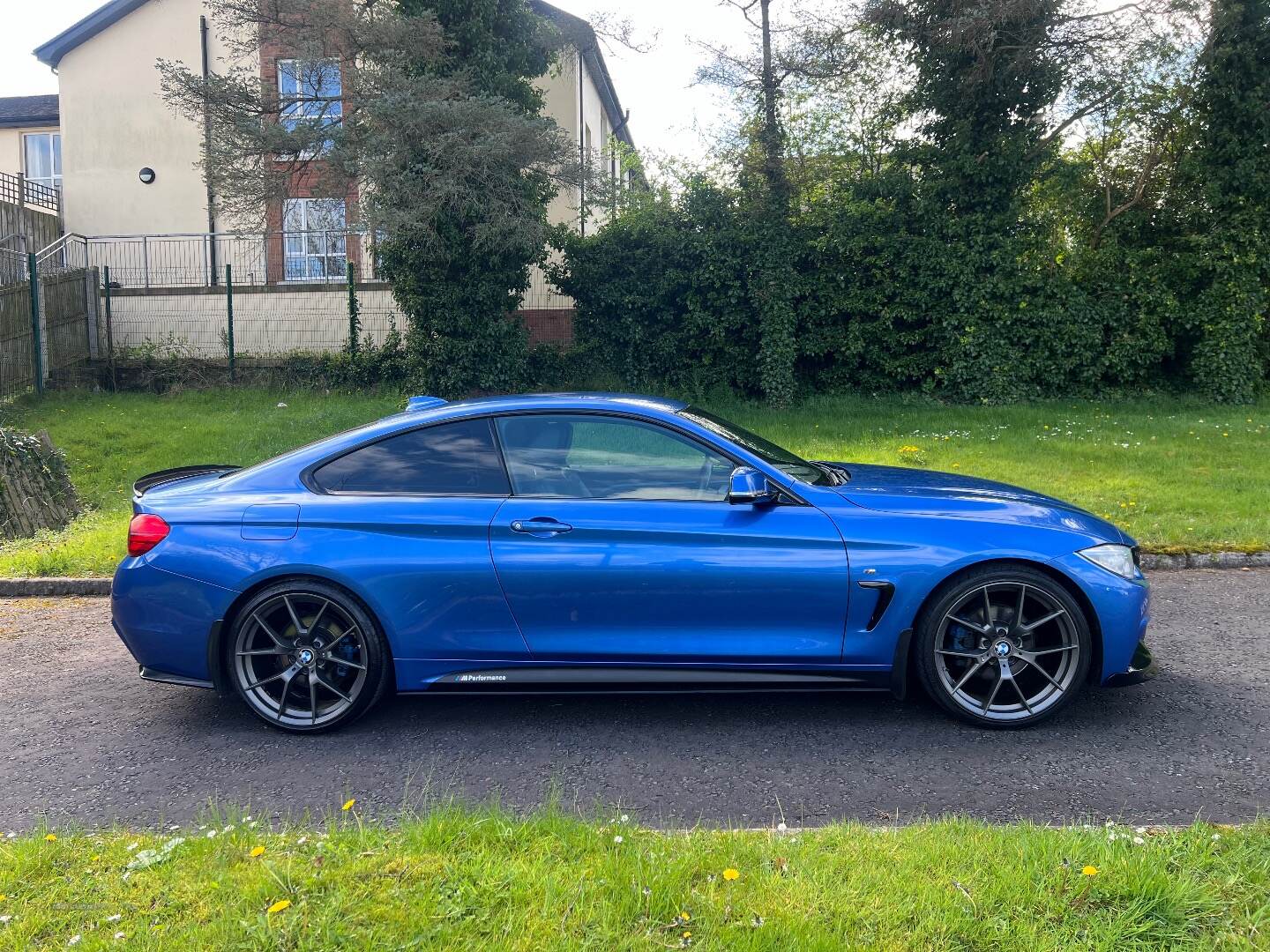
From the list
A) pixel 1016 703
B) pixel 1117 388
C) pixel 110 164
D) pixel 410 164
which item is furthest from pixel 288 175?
pixel 1016 703

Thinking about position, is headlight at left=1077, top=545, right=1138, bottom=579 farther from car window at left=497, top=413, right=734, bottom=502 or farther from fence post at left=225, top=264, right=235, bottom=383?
fence post at left=225, top=264, right=235, bottom=383

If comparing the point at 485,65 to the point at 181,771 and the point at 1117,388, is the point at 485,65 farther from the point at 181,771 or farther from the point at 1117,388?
the point at 181,771

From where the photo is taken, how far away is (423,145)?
14836 mm

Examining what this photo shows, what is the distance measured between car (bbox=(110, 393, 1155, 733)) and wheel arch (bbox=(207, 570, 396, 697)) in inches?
0.5

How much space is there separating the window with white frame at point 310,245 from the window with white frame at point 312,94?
1456 mm

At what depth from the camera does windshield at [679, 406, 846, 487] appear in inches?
191

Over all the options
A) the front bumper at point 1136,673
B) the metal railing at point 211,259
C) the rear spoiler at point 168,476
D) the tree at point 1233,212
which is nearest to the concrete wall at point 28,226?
the metal railing at point 211,259

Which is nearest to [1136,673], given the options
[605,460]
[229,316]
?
[605,460]

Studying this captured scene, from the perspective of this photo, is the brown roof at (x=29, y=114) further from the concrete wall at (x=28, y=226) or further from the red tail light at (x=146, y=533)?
the red tail light at (x=146, y=533)

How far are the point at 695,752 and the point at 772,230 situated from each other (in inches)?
550

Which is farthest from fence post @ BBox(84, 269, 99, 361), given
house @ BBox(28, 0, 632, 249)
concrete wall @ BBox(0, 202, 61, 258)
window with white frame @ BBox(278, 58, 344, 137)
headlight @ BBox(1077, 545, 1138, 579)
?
headlight @ BBox(1077, 545, 1138, 579)

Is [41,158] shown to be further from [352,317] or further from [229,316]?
[352,317]

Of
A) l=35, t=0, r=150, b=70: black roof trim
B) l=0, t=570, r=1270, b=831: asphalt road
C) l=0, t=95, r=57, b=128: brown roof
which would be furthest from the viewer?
l=0, t=95, r=57, b=128: brown roof

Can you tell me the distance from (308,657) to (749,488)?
6.90ft
